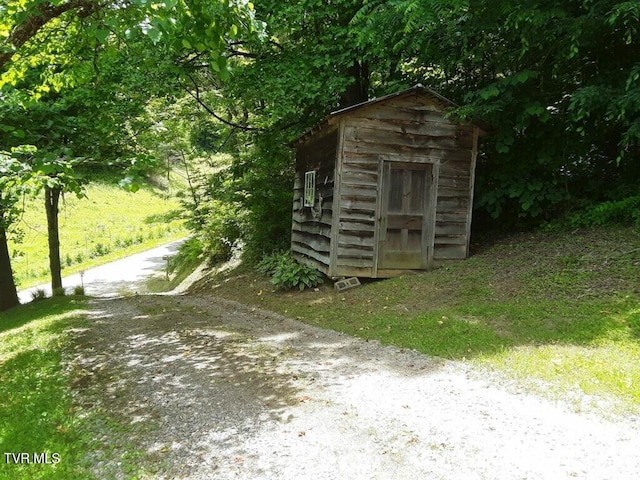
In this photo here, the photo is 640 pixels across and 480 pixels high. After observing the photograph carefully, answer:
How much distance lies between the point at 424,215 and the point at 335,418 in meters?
6.62

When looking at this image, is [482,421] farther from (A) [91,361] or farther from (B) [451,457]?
(A) [91,361]

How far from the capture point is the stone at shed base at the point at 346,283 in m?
9.75

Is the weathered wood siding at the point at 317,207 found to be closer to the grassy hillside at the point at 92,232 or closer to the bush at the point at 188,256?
the bush at the point at 188,256

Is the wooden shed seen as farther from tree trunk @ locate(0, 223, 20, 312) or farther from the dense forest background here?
tree trunk @ locate(0, 223, 20, 312)

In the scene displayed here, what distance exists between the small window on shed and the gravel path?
196 inches

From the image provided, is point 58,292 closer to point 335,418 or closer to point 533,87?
point 335,418

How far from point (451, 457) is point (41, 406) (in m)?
4.09

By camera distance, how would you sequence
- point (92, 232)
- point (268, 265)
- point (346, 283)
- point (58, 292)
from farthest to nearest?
point (92, 232) → point (58, 292) → point (268, 265) → point (346, 283)

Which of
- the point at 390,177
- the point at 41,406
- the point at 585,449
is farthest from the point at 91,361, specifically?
the point at 390,177

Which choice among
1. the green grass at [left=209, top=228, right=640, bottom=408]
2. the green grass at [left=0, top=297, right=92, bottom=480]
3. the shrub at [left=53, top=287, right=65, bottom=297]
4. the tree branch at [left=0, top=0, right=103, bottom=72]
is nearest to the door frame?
the green grass at [left=209, top=228, right=640, bottom=408]

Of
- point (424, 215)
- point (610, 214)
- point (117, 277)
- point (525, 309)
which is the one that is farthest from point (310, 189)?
point (117, 277)

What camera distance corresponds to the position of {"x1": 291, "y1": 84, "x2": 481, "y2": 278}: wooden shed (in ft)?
31.7

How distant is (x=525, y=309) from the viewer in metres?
6.81

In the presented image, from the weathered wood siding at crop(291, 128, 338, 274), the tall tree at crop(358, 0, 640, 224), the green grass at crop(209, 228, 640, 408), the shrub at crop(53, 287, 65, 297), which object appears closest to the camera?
the green grass at crop(209, 228, 640, 408)
